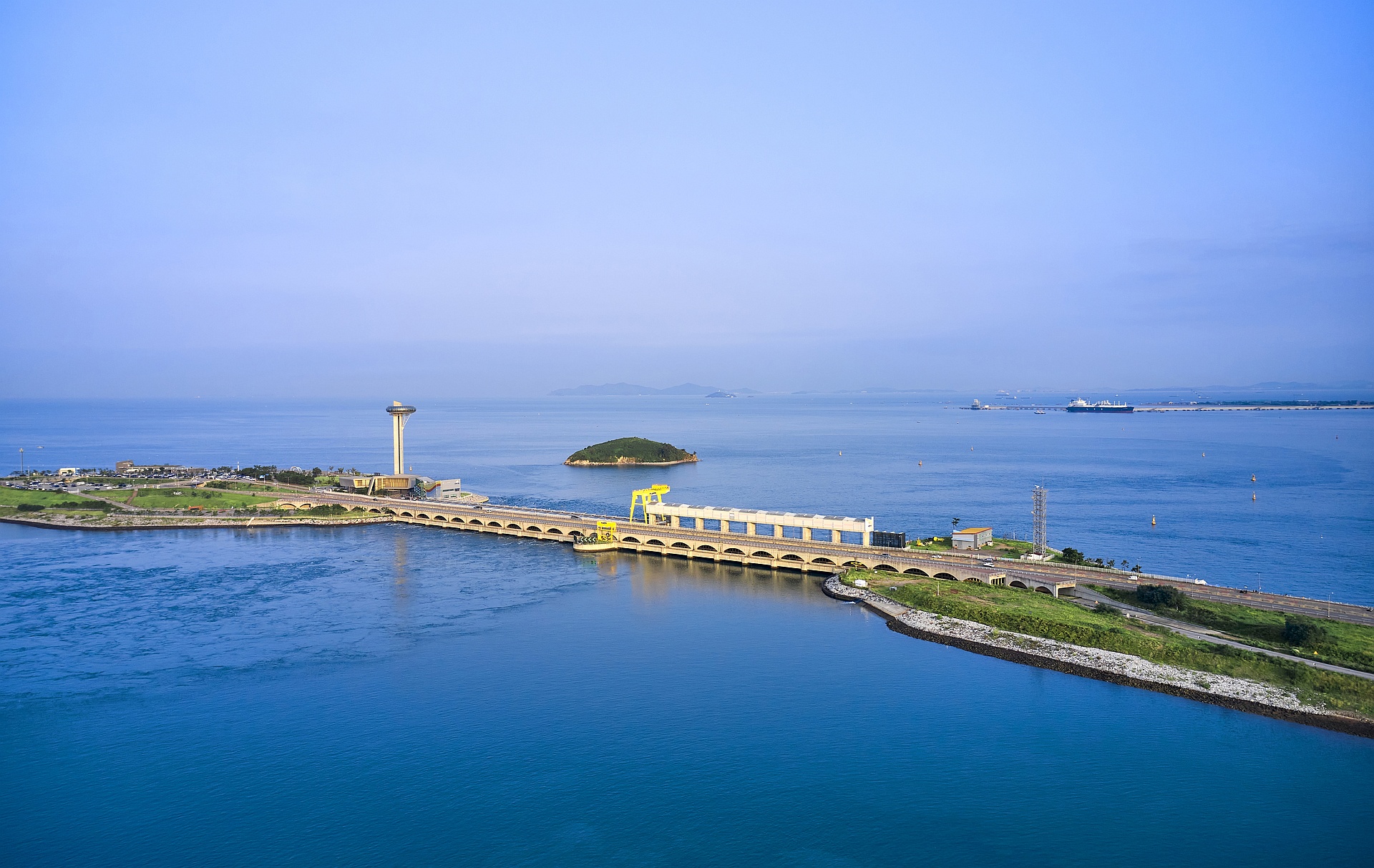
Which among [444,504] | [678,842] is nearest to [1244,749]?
[678,842]

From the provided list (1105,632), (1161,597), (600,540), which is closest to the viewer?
(1105,632)

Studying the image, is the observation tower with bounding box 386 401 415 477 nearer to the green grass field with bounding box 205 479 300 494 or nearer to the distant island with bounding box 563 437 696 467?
the green grass field with bounding box 205 479 300 494

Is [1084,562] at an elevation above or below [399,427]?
below

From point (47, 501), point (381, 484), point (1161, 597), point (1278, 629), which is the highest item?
point (381, 484)

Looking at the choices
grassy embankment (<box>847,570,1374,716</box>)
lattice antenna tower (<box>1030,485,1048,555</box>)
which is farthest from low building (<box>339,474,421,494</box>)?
lattice antenna tower (<box>1030,485,1048,555</box>)

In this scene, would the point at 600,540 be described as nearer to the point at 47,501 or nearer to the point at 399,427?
the point at 399,427

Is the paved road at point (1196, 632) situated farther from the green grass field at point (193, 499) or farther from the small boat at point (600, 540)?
the green grass field at point (193, 499)

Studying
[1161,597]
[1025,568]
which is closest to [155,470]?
[1025,568]
